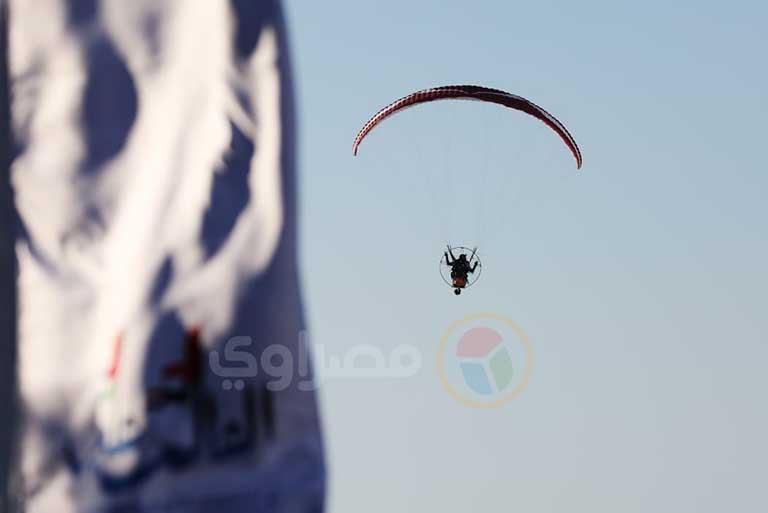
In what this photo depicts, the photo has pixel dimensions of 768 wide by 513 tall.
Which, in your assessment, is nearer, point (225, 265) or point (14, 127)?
point (225, 265)

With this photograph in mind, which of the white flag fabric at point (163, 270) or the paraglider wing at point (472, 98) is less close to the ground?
the paraglider wing at point (472, 98)

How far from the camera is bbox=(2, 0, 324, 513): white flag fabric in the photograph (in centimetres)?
A: 280

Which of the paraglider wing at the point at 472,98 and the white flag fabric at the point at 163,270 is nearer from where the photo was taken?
the white flag fabric at the point at 163,270

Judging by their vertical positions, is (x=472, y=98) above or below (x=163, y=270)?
above

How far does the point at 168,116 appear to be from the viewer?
9.55ft

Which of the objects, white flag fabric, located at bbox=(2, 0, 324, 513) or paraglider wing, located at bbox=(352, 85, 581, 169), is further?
paraglider wing, located at bbox=(352, 85, 581, 169)

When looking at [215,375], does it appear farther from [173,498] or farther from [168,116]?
[168,116]

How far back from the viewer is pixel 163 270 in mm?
2854

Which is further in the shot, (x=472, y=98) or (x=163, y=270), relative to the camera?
(x=472, y=98)

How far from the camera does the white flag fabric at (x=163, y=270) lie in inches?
110

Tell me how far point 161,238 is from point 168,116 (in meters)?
0.23

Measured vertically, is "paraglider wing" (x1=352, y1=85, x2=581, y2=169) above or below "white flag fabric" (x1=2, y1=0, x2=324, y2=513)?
above

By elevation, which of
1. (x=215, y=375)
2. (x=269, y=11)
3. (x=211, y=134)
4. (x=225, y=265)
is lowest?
(x=215, y=375)

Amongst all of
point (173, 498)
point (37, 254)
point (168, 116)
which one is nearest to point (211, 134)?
point (168, 116)
